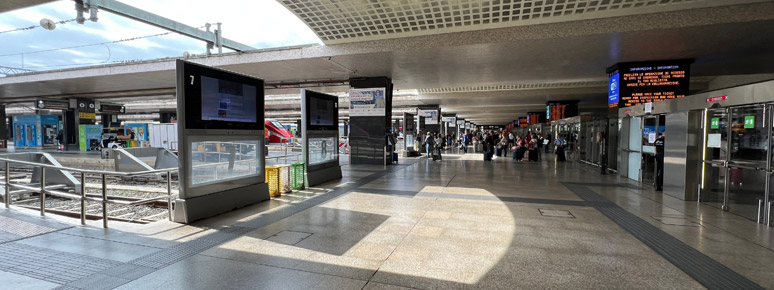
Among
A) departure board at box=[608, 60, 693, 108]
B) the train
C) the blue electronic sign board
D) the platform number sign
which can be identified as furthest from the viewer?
the train

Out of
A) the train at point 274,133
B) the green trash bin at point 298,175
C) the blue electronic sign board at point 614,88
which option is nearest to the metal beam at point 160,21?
the green trash bin at point 298,175

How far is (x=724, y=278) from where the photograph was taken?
133 inches

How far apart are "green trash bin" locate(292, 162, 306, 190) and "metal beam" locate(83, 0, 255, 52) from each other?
610 cm

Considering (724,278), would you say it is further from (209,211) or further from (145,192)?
(145,192)

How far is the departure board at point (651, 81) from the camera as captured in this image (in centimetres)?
1048

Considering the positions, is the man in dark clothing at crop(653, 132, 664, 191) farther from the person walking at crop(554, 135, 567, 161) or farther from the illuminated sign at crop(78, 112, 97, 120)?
the illuminated sign at crop(78, 112, 97, 120)

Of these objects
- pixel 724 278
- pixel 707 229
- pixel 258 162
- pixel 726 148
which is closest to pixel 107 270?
pixel 258 162

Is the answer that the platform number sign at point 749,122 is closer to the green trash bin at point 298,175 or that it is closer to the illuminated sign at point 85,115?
the green trash bin at point 298,175

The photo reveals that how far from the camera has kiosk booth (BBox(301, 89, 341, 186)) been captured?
9.14 m

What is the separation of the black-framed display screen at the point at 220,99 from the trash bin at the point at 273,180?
1.01 meters

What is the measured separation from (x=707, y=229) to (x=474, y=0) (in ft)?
19.7

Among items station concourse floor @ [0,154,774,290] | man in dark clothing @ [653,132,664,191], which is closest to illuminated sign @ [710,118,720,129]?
station concourse floor @ [0,154,774,290]

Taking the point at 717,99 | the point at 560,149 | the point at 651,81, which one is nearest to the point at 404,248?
the point at 717,99

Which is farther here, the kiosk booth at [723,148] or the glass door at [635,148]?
the glass door at [635,148]
